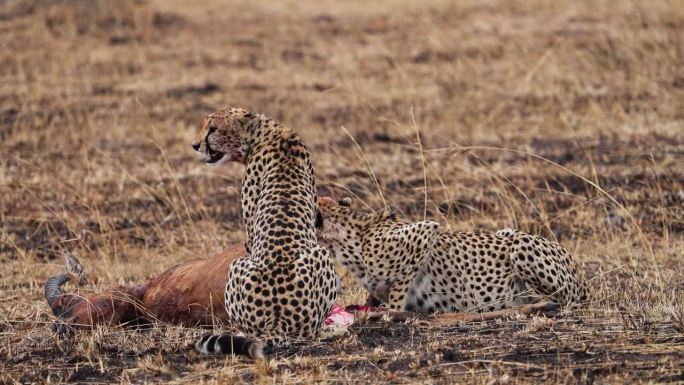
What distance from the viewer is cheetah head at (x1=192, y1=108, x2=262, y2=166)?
643 cm

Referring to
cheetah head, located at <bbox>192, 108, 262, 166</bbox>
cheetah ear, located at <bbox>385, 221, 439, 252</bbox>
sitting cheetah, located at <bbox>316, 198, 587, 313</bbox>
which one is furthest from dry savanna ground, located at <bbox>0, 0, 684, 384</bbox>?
cheetah head, located at <bbox>192, 108, 262, 166</bbox>

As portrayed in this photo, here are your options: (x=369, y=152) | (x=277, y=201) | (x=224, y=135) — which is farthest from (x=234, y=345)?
(x=369, y=152)

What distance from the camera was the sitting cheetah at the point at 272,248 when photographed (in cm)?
573

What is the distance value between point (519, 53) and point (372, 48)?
89.9 inches

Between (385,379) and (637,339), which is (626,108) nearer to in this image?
(637,339)

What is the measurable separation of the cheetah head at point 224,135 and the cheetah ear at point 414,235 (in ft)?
3.13

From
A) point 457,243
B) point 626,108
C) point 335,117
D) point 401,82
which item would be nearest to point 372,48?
point 401,82

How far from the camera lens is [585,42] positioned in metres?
16.0

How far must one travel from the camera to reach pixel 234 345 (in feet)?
18.4

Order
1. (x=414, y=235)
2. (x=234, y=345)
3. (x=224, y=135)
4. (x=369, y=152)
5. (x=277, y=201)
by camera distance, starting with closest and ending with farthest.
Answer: (x=234, y=345) → (x=277, y=201) → (x=224, y=135) → (x=414, y=235) → (x=369, y=152)

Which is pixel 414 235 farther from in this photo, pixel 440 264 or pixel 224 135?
pixel 224 135

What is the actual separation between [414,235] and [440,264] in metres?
0.34

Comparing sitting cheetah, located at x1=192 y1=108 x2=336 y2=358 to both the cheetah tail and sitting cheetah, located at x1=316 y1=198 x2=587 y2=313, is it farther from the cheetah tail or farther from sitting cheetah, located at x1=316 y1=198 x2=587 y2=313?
sitting cheetah, located at x1=316 y1=198 x2=587 y2=313

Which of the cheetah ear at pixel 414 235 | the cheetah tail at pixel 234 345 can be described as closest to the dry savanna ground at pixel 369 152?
the cheetah tail at pixel 234 345
